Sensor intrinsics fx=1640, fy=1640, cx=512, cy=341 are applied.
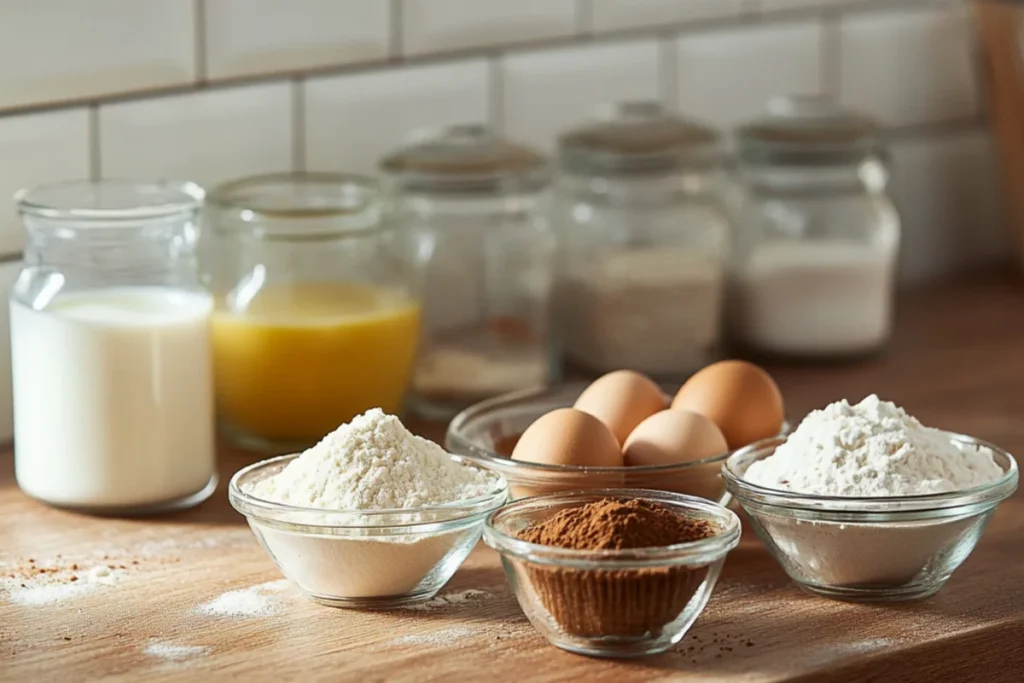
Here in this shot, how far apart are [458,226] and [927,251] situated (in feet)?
2.65

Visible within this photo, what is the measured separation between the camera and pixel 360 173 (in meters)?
1.68

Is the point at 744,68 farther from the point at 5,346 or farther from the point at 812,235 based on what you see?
the point at 5,346

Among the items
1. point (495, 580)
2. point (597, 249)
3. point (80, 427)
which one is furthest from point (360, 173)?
point (495, 580)

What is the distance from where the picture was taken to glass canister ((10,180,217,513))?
1269mm

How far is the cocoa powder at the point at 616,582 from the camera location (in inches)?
39.8

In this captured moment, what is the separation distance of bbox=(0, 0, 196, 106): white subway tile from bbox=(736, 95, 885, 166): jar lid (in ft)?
2.02

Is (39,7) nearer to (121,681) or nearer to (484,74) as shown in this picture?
(484,74)

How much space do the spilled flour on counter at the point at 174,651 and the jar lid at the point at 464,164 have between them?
65 centimetres

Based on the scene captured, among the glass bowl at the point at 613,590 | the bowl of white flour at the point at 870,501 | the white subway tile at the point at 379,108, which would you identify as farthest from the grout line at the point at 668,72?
the glass bowl at the point at 613,590

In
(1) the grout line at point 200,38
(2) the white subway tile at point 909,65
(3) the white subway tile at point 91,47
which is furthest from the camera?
(2) the white subway tile at point 909,65

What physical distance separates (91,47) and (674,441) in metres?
0.64

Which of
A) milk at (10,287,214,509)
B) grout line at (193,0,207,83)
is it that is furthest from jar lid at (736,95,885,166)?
milk at (10,287,214,509)

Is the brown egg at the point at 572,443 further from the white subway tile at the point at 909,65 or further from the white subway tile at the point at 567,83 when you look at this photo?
the white subway tile at the point at 909,65

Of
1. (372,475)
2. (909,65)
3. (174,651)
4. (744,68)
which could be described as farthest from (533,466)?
(909,65)
